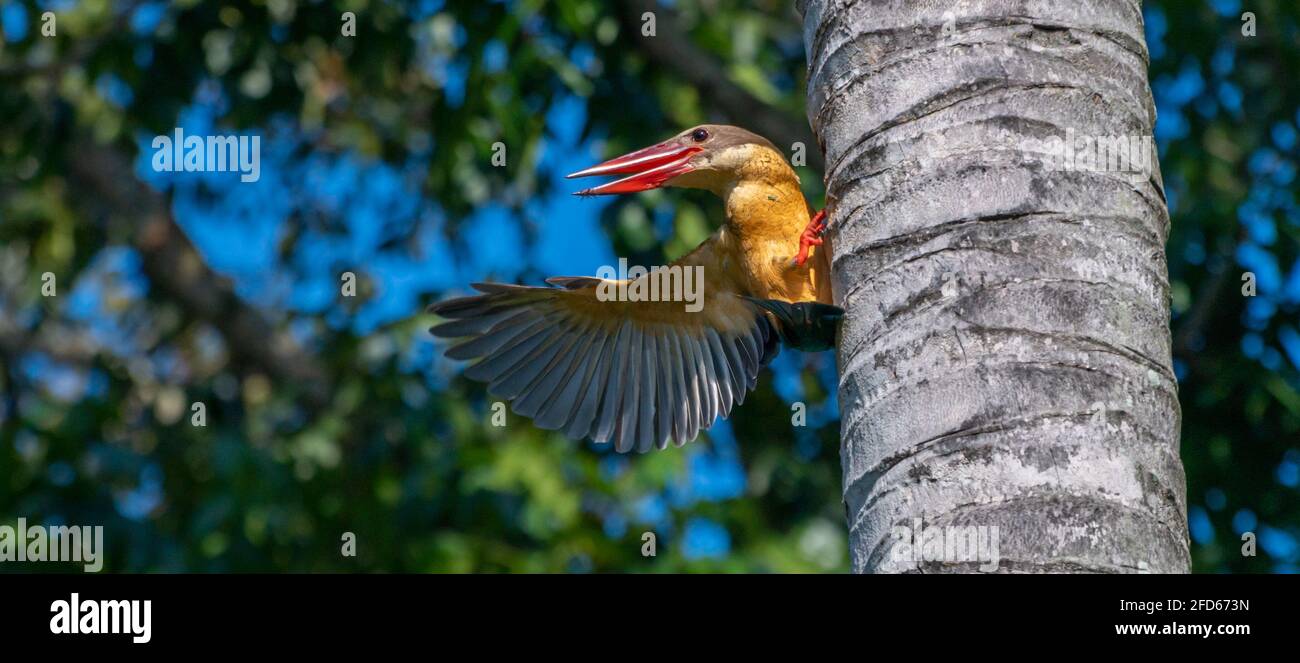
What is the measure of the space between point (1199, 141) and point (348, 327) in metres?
3.73

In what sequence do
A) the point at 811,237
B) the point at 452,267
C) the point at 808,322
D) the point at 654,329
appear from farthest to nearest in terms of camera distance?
the point at 452,267 → the point at 654,329 → the point at 811,237 → the point at 808,322

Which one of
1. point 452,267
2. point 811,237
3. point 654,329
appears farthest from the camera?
point 452,267

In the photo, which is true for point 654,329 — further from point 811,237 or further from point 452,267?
point 452,267

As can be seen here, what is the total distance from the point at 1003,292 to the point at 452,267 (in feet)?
17.1

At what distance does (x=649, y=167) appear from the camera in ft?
12.5

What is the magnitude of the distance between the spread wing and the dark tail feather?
52 cm

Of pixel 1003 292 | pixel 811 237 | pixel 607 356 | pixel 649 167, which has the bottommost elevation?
pixel 1003 292

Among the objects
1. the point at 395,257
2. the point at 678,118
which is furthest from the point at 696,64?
the point at 395,257

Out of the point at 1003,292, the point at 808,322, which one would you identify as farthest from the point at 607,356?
the point at 1003,292

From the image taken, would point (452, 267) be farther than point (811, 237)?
Yes

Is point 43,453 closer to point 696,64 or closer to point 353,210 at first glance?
point 353,210

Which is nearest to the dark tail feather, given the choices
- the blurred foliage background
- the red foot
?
the red foot

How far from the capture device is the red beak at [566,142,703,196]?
374 centimetres

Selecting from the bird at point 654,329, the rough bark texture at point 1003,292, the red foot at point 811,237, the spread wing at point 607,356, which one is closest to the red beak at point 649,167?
the bird at point 654,329
